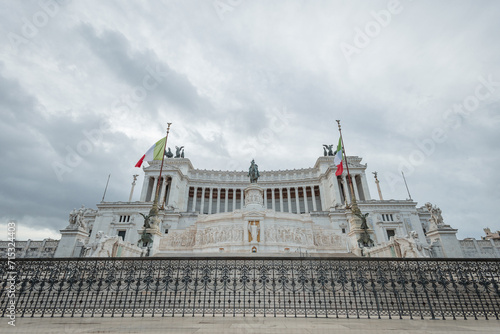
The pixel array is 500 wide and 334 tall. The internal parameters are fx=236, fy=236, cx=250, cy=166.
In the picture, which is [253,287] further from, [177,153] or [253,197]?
[177,153]

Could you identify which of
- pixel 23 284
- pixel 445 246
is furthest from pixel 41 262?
pixel 445 246

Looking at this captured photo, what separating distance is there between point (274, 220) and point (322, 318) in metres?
24.8

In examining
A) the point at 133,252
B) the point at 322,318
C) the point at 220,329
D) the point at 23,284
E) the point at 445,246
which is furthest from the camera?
the point at 133,252

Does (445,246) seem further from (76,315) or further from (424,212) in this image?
(424,212)

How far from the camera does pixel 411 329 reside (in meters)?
5.09

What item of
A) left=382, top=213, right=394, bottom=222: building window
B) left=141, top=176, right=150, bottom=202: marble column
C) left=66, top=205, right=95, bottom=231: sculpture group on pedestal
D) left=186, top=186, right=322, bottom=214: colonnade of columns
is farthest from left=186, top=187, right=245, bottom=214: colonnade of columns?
left=66, top=205, right=95, bottom=231: sculpture group on pedestal

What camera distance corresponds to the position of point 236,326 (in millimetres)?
5273

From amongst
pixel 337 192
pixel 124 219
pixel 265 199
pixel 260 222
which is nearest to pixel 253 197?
pixel 260 222

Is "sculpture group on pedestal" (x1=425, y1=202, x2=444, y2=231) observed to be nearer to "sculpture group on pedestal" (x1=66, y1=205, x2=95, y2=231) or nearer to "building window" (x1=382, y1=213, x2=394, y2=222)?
"sculpture group on pedestal" (x1=66, y1=205, x2=95, y2=231)

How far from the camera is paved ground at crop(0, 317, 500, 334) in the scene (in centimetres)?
492

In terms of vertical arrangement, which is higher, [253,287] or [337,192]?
[337,192]

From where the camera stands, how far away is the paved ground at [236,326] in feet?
16.1

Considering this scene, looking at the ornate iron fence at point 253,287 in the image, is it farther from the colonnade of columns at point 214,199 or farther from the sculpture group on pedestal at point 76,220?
the colonnade of columns at point 214,199

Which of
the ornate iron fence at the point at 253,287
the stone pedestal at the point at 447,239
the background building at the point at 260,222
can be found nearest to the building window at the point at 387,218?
the background building at the point at 260,222
